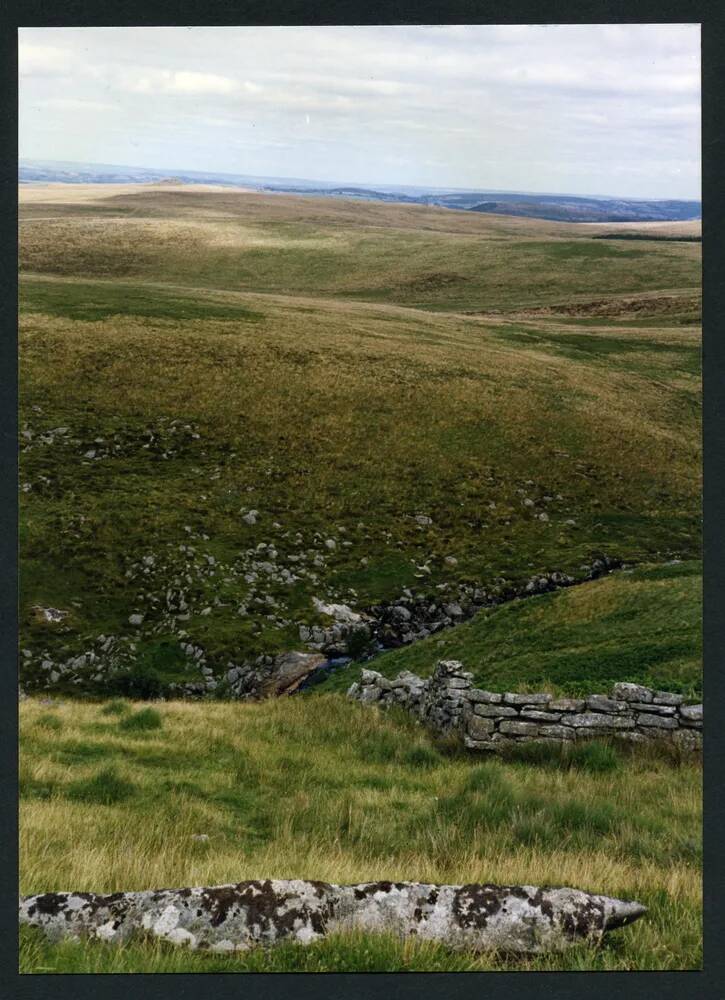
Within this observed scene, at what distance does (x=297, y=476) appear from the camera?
32.8 meters

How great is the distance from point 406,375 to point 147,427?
15890 millimetres

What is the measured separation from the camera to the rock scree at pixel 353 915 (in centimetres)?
693

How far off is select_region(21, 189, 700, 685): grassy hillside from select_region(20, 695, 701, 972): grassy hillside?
965 centimetres

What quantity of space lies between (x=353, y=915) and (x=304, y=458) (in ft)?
91.6

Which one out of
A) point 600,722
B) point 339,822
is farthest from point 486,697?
point 339,822

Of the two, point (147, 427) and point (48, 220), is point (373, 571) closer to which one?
point (147, 427)

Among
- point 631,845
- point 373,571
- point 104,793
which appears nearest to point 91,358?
point 373,571

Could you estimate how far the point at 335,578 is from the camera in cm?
2675

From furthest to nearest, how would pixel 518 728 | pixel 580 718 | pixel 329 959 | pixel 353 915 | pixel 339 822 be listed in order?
pixel 518 728, pixel 580 718, pixel 339 822, pixel 353 915, pixel 329 959

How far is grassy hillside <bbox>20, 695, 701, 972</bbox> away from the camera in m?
7.08

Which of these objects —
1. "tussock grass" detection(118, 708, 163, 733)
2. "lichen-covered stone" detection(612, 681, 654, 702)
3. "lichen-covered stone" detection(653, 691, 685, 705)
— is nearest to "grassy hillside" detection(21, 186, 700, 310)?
"tussock grass" detection(118, 708, 163, 733)

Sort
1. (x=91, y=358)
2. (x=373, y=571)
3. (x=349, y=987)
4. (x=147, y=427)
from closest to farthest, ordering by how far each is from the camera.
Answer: (x=349, y=987)
(x=373, y=571)
(x=147, y=427)
(x=91, y=358)

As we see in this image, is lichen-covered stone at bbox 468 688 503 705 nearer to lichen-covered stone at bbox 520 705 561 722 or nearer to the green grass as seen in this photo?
lichen-covered stone at bbox 520 705 561 722

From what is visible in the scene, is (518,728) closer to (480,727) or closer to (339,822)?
(480,727)
